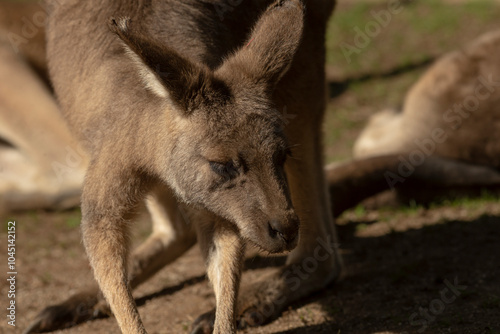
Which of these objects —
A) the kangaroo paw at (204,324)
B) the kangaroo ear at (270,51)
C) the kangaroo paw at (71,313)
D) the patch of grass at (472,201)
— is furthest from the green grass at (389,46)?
the kangaroo ear at (270,51)

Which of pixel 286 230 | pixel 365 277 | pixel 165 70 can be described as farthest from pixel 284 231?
pixel 365 277

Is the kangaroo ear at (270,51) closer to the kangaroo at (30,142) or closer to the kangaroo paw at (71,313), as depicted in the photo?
the kangaroo paw at (71,313)

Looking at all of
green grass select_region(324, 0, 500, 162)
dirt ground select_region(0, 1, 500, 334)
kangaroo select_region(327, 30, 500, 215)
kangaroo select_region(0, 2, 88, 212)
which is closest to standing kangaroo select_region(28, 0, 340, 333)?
dirt ground select_region(0, 1, 500, 334)

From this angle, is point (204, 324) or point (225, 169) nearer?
point (225, 169)

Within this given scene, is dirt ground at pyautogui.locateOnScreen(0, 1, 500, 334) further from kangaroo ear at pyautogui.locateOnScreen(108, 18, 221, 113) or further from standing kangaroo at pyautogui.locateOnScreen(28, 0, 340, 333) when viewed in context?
kangaroo ear at pyautogui.locateOnScreen(108, 18, 221, 113)

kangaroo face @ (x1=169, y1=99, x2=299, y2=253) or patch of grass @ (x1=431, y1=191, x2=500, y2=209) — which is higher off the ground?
kangaroo face @ (x1=169, y1=99, x2=299, y2=253)

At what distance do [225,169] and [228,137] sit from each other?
0.14m

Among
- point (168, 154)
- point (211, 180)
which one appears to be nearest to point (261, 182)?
point (211, 180)

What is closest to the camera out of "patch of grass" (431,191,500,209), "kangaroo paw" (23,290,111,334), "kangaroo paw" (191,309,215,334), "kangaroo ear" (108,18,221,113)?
"kangaroo ear" (108,18,221,113)

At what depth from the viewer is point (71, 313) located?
14.1ft

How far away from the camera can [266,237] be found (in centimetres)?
306

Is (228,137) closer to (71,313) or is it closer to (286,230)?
(286,230)

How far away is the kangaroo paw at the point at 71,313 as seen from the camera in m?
4.20

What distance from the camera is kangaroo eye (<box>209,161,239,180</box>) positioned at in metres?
3.08
